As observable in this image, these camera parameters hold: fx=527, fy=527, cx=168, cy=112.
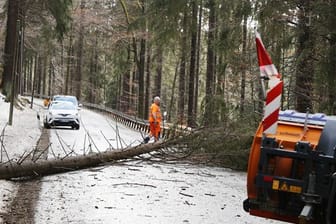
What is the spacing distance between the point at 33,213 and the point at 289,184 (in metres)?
4.42

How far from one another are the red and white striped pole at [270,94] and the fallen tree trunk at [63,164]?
15.0 ft

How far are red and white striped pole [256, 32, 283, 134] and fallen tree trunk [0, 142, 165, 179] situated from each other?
15.0 feet

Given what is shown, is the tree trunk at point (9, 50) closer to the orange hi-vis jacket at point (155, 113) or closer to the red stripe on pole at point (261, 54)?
the orange hi-vis jacket at point (155, 113)

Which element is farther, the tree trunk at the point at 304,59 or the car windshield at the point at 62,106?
the car windshield at the point at 62,106

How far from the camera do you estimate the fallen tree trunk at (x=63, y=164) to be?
342 inches

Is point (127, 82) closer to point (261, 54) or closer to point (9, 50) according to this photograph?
point (9, 50)

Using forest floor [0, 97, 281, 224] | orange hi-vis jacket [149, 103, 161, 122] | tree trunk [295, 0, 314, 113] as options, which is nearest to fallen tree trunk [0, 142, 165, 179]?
forest floor [0, 97, 281, 224]

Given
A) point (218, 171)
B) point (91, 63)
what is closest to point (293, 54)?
point (218, 171)

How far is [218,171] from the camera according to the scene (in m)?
13.5

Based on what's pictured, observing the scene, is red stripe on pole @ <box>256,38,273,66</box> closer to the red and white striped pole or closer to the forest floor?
the red and white striped pole

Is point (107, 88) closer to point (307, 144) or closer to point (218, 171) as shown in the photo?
point (218, 171)

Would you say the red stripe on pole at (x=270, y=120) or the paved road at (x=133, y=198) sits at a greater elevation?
the red stripe on pole at (x=270, y=120)

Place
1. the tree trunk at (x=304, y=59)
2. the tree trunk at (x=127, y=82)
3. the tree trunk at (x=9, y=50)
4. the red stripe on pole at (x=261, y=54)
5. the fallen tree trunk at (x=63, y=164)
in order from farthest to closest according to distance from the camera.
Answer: the tree trunk at (x=127, y=82), the tree trunk at (x=9, y=50), the tree trunk at (x=304, y=59), the fallen tree trunk at (x=63, y=164), the red stripe on pole at (x=261, y=54)

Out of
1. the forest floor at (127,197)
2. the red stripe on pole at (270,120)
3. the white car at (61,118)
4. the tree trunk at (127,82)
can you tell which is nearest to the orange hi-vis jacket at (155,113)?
the forest floor at (127,197)
